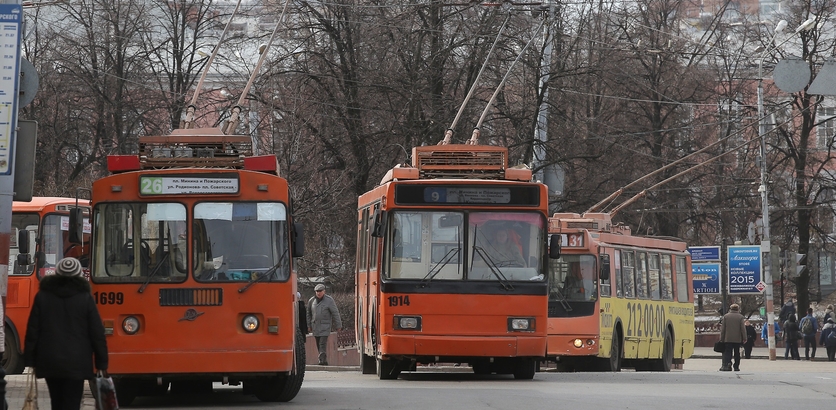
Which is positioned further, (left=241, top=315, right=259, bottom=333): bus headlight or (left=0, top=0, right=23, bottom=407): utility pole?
(left=241, top=315, right=259, bottom=333): bus headlight

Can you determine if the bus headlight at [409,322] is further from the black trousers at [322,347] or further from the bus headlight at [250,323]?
the black trousers at [322,347]

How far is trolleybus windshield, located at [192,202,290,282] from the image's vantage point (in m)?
13.0

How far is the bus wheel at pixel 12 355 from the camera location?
18.9m

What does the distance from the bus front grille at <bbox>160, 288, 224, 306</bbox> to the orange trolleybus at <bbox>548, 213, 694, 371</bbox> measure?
10.8m

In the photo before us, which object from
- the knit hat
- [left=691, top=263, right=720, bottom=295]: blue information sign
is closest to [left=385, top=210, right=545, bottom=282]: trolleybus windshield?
the knit hat

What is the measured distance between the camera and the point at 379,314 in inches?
682

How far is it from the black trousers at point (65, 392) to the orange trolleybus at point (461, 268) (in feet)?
24.7

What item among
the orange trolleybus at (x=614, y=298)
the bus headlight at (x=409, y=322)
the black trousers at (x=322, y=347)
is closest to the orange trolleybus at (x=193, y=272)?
the bus headlight at (x=409, y=322)

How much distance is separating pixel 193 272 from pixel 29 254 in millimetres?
7589

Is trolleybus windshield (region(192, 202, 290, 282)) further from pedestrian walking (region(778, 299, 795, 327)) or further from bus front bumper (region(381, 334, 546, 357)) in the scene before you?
pedestrian walking (region(778, 299, 795, 327))

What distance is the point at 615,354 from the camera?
Result: 24453mm

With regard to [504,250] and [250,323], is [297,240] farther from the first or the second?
[504,250]

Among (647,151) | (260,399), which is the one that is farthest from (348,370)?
(647,151)

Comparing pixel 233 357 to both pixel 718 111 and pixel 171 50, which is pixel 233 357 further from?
pixel 718 111
